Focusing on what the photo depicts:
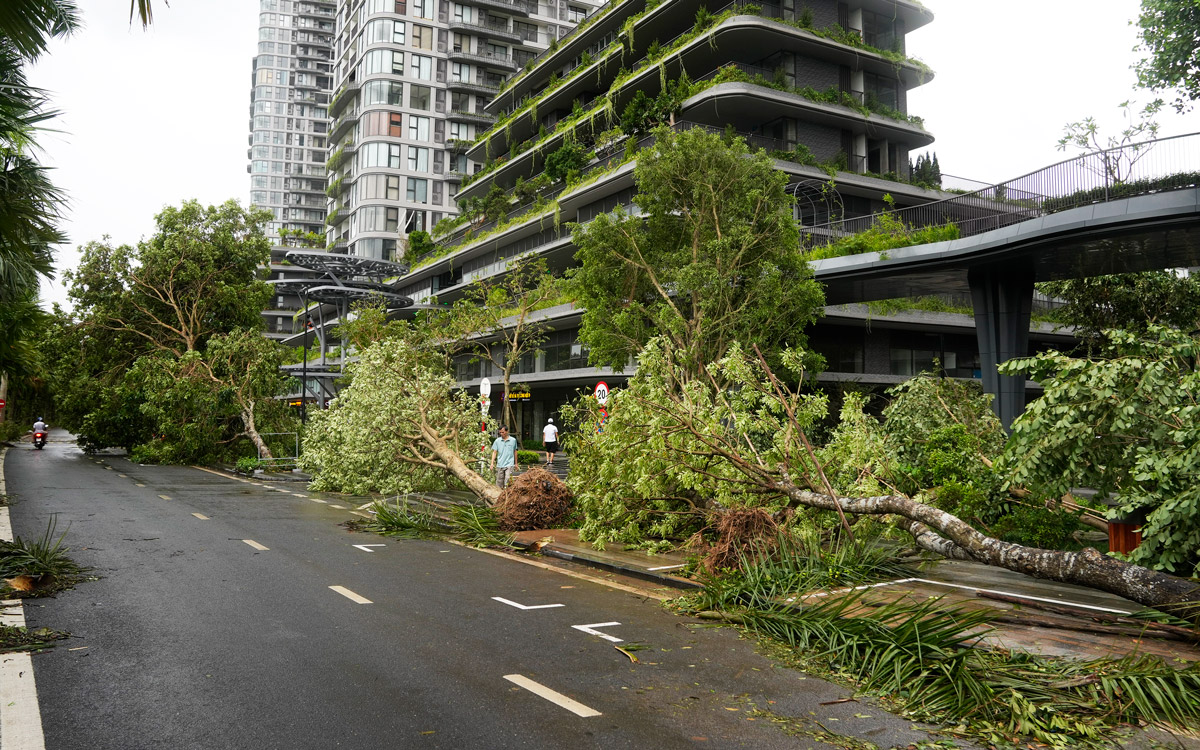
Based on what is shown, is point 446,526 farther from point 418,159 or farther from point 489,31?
point 489,31

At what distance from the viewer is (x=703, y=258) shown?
2461 cm

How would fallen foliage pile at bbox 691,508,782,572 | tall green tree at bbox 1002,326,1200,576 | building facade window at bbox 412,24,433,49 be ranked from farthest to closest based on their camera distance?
building facade window at bbox 412,24,433,49, fallen foliage pile at bbox 691,508,782,572, tall green tree at bbox 1002,326,1200,576

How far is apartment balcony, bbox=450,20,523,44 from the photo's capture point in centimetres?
7400

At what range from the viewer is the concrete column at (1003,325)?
77.0 feet

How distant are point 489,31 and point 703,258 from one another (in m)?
59.5

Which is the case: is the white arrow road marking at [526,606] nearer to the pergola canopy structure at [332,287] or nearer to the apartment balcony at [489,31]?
the pergola canopy structure at [332,287]

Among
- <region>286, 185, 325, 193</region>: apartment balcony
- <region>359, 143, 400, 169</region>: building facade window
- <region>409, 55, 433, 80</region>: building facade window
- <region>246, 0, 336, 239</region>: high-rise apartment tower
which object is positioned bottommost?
<region>359, 143, 400, 169</region>: building facade window

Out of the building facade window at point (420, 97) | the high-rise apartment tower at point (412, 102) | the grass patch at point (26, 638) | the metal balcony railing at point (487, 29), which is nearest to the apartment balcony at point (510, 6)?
the high-rise apartment tower at point (412, 102)

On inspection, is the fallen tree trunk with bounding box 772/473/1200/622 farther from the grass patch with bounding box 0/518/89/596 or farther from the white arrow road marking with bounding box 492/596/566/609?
the grass patch with bounding box 0/518/89/596

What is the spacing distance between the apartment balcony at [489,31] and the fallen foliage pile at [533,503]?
68.2 meters

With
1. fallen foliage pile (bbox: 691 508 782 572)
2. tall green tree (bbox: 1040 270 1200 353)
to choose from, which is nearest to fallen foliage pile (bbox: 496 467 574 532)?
fallen foliage pile (bbox: 691 508 782 572)

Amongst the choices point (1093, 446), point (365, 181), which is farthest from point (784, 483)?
point (365, 181)

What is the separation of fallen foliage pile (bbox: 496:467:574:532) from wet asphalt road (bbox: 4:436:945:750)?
2.51 m

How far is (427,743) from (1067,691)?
14.2 feet
